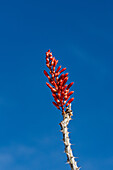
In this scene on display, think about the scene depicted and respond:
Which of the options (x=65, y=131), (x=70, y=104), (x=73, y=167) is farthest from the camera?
(x=70, y=104)

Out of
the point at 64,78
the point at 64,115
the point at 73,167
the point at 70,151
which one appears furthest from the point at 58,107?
the point at 73,167

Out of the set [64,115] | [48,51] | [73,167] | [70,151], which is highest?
[48,51]

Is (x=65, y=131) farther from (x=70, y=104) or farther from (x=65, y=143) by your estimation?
(x=70, y=104)

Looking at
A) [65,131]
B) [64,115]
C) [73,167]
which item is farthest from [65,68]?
[73,167]

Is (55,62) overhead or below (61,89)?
overhead

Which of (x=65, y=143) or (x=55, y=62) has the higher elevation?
(x=55, y=62)

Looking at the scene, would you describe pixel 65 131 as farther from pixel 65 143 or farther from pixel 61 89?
pixel 61 89

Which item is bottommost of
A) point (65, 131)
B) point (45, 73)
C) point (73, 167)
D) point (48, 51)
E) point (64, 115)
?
point (73, 167)

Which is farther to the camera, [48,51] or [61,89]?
[48,51]

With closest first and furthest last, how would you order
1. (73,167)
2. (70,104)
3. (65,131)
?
1. (73,167)
2. (65,131)
3. (70,104)
